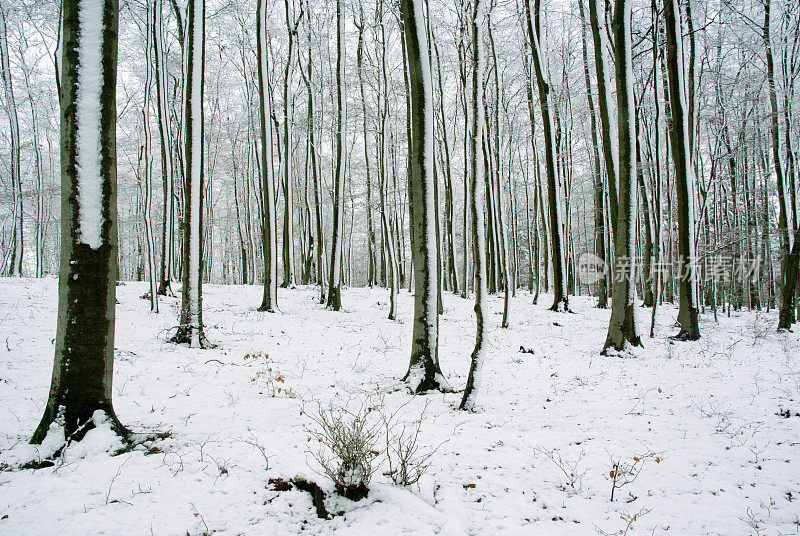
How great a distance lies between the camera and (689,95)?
988 centimetres

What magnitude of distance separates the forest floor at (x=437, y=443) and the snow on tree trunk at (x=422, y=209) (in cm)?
42

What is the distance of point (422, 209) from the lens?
5.50m

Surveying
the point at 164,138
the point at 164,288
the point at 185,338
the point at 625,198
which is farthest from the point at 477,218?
the point at 164,288

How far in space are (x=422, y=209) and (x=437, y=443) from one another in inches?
123

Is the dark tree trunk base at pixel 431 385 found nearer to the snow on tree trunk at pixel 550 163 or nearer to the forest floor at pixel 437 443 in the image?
the forest floor at pixel 437 443

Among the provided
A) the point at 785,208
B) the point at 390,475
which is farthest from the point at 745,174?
the point at 390,475

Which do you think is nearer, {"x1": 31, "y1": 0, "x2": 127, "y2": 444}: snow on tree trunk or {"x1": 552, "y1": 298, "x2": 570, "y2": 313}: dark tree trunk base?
{"x1": 31, "y1": 0, "x2": 127, "y2": 444}: snow on tree trunk

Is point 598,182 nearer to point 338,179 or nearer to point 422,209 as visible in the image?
point 338,179

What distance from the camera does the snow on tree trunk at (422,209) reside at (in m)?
5.28

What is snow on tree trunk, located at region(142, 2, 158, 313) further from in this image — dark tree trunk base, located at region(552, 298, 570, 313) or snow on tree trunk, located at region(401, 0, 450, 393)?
dark tree trunk base, located at region(552, 298, 570, 313)

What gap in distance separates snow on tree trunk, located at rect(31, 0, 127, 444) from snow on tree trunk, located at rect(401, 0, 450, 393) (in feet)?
11.2

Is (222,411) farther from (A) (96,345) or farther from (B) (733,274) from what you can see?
(B) (733,274)

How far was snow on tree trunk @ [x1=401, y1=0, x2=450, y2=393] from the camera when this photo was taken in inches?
208

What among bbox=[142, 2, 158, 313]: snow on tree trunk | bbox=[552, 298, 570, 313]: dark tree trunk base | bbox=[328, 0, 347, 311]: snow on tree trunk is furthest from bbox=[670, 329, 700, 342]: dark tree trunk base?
bbox=[142, 2, 158, 313]: snow on tree trunk
